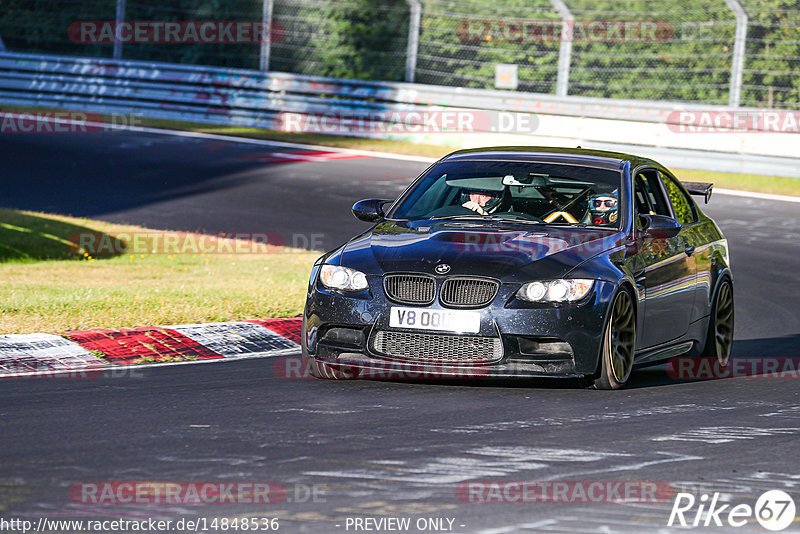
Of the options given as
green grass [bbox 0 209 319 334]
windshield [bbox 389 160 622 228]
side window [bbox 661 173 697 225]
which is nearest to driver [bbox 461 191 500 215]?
windshield [bbox 389 160 622 228]

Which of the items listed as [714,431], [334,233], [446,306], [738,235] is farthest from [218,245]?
[714,431]

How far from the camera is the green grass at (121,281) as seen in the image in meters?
10.7

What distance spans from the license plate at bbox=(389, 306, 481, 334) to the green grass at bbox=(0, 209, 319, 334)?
3.20 metres

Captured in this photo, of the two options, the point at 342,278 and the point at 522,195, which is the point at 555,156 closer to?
the point at 522,195

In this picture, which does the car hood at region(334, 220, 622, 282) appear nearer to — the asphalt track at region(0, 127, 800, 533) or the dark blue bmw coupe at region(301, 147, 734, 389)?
the dark blue bmw coupe at region(301, 147, 734, 389)

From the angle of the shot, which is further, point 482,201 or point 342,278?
point 482,201

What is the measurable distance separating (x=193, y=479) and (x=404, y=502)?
35.3 inches

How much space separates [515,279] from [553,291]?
0.23 meters

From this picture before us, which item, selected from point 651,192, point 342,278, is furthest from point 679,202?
point 342,278

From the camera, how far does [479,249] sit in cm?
812

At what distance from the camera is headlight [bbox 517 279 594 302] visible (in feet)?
25.7

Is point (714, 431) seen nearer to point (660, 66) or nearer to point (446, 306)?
point (446, 306)

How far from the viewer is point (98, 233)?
16.8 m

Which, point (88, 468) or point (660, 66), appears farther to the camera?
point (660, 66)
